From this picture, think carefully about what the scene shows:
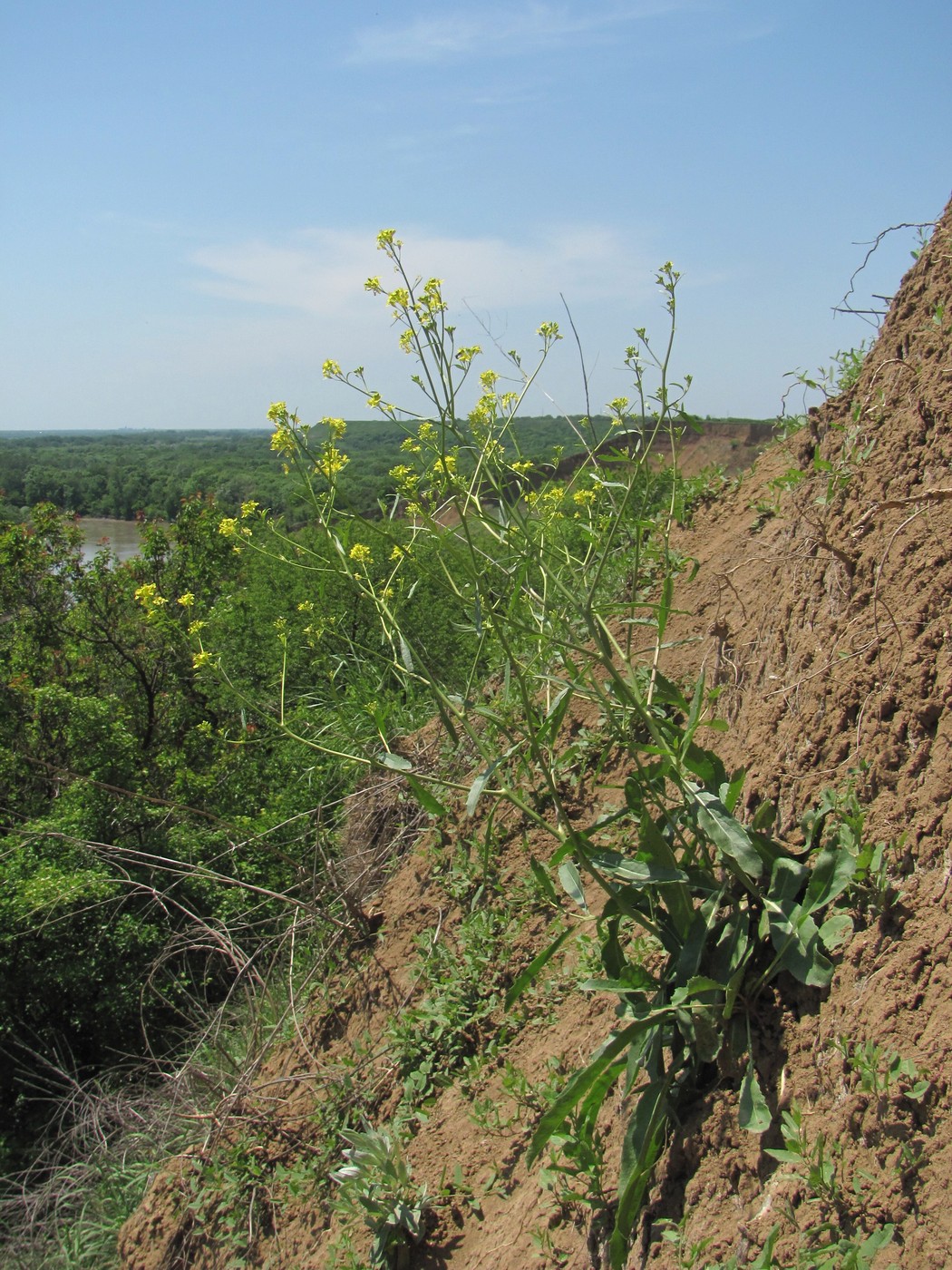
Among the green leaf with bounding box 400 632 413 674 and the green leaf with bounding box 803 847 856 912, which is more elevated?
the green leaf with bounding box 400 632 413 674

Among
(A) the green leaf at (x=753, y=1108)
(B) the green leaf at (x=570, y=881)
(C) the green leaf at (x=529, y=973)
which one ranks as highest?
(B) the green leaf at (x=570, y=881)

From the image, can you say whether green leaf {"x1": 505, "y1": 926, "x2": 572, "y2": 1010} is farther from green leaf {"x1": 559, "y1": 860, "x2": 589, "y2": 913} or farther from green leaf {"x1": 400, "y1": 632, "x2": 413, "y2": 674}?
green leaf {"x1": 400, "y1": 632, "x2": 413, "y2": 674}

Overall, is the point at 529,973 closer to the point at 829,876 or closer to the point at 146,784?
the point at 829,876

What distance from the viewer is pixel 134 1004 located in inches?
283

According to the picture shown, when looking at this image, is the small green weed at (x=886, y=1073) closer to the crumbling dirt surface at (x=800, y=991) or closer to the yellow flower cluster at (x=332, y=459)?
the crumbling dirt surface at (x=800, y=991)

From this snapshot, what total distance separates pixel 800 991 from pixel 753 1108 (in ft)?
0.84

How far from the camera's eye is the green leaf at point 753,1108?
1.65 metres

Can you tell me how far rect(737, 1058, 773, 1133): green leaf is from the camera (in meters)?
1.65

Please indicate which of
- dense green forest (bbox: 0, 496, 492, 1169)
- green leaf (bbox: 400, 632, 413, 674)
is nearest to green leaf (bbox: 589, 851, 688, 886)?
green leaf (bbox: 400, 632, 413, 674)

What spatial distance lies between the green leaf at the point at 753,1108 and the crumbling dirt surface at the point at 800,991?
5 centimetres

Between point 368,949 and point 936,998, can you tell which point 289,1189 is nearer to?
point 368,949

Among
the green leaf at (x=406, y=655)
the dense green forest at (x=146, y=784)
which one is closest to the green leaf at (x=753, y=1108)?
the green leaf at (x=406, y=655)

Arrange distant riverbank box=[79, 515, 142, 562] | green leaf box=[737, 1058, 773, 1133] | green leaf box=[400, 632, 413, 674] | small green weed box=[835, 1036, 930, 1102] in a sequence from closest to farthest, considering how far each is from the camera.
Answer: small green weed box=[835, 1036, 930, 1102], green leaf box=[737, 1058, 773, 1133], green leaf box=[400, 632, 413, 674], distant riverbank box=[79, 515, 142, 562]

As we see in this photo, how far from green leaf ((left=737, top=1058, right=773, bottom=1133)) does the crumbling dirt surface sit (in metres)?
0.05
